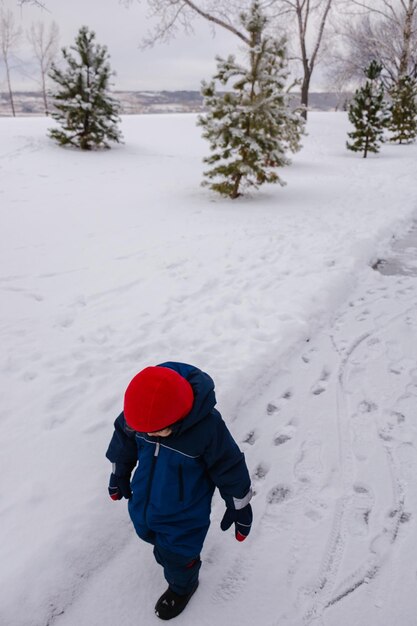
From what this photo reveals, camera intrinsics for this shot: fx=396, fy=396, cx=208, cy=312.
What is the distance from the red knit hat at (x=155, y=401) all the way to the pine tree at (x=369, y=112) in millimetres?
19509

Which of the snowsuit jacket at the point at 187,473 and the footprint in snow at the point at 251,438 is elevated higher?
the snowsuit jacket at the point at 187,473

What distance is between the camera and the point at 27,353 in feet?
13.4

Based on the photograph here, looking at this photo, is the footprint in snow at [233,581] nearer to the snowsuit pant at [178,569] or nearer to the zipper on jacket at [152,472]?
the snowsuit pant at [178,569]

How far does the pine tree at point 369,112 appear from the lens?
56.6 ft

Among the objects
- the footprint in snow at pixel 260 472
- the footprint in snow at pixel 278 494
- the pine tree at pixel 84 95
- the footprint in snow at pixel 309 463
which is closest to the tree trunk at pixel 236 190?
the pine tree at pixel 84 95

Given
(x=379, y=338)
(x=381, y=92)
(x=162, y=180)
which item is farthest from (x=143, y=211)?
(x=381, y=92)

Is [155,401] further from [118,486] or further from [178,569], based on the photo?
[178,569]

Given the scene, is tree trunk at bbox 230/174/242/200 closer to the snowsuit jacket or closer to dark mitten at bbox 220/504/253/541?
the snowsuit jacket

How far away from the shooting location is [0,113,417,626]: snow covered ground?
7.30 ft

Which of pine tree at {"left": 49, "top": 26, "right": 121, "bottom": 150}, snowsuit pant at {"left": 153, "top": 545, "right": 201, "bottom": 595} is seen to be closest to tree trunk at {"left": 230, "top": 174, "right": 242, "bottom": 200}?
pine tree at {"left": 49, "top": 26, "right": 121, "bottom": 150}

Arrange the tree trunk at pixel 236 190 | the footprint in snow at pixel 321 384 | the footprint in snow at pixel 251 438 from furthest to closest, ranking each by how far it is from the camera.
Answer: the tree trunk at pixel 236 190, the footprint in snow at pixel 321 384, the footprint in snow at pixel 251 438

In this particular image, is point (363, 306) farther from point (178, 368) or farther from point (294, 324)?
point (178, 368)

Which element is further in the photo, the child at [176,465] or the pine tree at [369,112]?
the pine tree at [369,112]

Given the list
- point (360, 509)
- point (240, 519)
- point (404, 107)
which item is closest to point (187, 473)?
point (240, 519)
